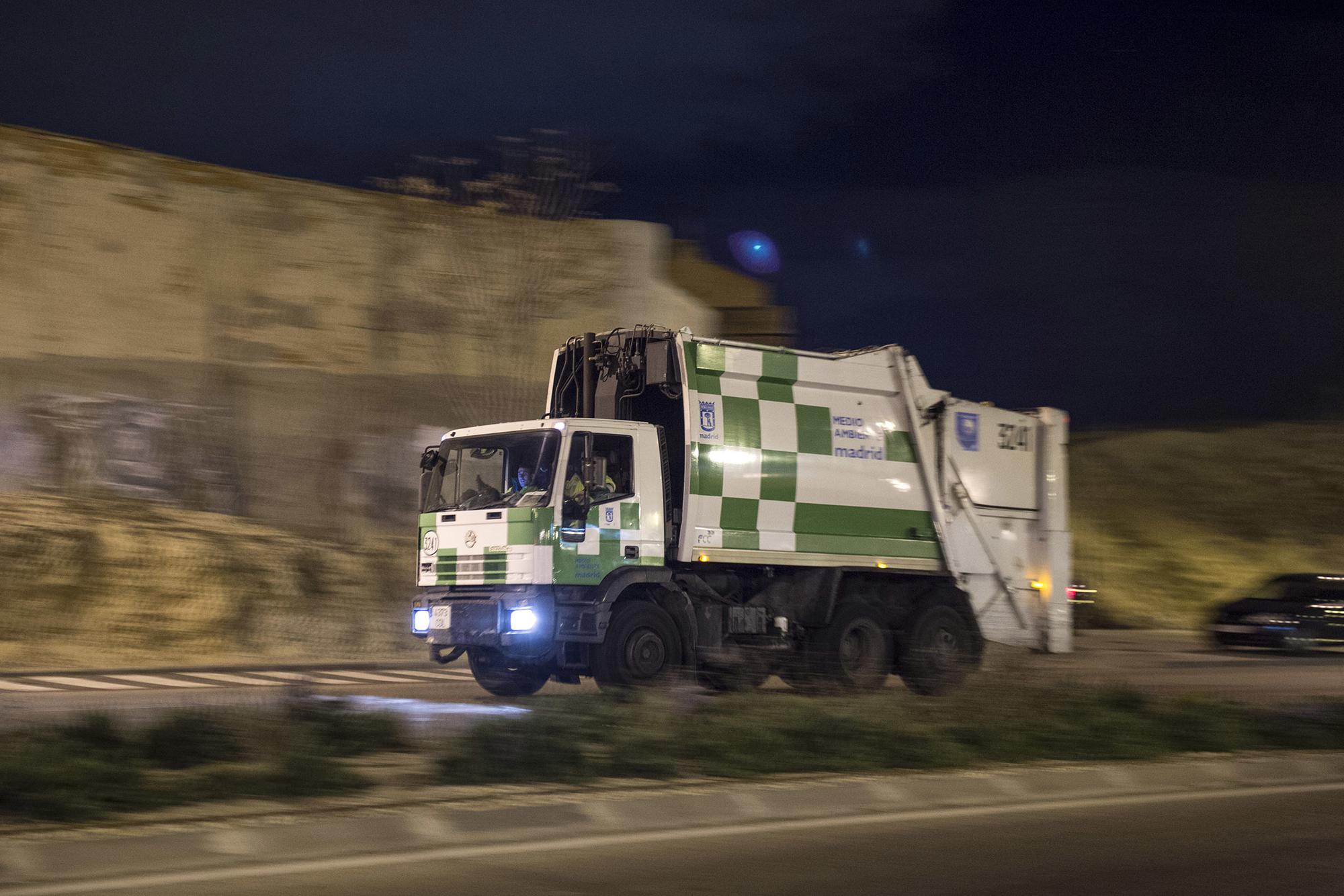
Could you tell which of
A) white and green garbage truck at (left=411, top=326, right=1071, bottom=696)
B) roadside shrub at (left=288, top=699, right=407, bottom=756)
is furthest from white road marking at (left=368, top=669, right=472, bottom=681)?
roadside shrub at (left=288, top=699, right=407, bottom=756)

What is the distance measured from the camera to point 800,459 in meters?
16.0

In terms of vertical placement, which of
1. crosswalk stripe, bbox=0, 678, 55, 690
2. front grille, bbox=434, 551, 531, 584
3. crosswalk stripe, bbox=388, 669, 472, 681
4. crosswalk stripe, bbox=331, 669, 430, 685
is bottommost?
crosswalk stripe, bbox=388, 669, 472, 681

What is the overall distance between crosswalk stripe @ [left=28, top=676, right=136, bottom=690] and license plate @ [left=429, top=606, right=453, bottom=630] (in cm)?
379

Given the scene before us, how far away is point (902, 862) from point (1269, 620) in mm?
19761

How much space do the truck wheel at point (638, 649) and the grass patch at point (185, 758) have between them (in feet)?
15.3

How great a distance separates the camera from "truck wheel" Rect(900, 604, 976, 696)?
15.9 m

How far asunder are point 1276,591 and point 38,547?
71.5ft

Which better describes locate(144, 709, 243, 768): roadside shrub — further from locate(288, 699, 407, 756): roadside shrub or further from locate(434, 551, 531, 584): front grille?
locate(434, 551, 531, 584): front grille

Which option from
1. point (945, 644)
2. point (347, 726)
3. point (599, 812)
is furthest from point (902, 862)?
point (945, 644)

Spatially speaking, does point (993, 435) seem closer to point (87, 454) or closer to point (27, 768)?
point (27, 768)

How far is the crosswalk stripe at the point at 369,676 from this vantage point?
58.3ft

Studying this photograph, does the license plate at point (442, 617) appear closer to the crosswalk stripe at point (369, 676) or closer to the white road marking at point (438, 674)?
the crosswalk stripe at point (369, 676)

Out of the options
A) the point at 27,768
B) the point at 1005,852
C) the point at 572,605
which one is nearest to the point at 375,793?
the point at 27,768

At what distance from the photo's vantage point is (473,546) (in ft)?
48.2
